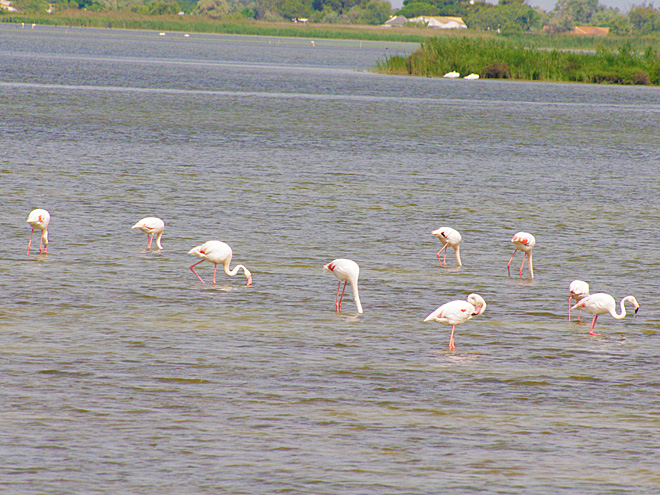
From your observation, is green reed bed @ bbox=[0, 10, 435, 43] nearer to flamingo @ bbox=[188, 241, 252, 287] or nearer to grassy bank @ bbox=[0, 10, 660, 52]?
grassy bank @ bbox=[0, 10, 660, 52]

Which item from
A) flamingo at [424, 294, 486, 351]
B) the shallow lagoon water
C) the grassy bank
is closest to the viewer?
the shallow lagoon water

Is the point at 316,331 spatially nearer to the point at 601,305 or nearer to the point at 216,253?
the point at 216,253

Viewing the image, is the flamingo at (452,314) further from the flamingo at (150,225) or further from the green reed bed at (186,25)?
the green reed bed at (186,25)

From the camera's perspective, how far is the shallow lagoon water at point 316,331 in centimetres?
768

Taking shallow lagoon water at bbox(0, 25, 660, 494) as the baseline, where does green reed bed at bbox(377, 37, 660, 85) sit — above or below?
above

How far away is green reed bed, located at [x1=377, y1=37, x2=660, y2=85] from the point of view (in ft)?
217

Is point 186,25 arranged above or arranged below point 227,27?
above

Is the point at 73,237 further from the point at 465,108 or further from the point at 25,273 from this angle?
the point at 465,108

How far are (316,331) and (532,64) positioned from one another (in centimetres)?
5853

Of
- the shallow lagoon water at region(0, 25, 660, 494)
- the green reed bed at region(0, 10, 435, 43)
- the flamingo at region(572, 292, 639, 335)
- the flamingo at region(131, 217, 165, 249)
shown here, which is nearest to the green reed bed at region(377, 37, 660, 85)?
the shallow lagoon water at region(0, 25, 660, 494)

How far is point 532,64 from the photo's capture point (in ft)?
217

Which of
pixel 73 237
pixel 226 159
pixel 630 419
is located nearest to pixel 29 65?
pixel 226 159

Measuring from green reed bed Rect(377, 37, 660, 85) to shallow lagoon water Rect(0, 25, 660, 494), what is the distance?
124 ft

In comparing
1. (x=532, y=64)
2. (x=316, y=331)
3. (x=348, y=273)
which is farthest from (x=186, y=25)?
(x=316, y=331)
